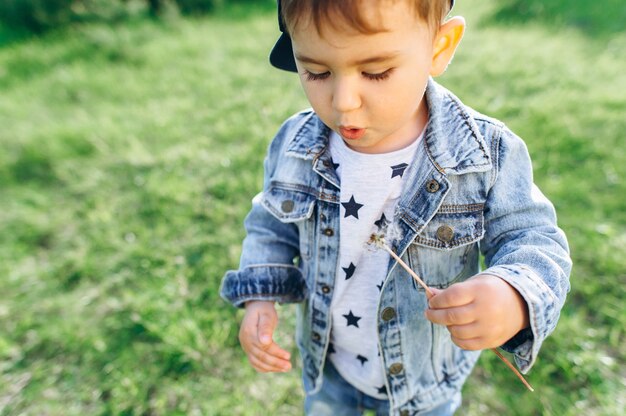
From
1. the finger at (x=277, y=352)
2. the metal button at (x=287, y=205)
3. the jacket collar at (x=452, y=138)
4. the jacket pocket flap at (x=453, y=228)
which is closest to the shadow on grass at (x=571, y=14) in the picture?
the jacket collar at (x=452, y=138)

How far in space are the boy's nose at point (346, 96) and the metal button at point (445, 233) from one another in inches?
15.8

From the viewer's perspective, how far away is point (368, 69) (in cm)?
102

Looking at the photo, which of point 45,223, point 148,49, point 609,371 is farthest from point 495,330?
point 148,49

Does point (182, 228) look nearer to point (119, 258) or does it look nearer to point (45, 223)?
point (119, 258)

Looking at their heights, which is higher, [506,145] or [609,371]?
[506,145]

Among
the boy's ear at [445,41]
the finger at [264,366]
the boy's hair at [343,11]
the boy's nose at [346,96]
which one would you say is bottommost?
the finger at [264,366]

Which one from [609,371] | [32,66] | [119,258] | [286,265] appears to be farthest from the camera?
[32,66]

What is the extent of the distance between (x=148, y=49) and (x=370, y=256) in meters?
4.73

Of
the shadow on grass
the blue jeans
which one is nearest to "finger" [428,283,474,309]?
the blue jeans

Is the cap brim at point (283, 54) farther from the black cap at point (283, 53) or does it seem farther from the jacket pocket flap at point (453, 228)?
the jacket pocket flap at point (453, 228)

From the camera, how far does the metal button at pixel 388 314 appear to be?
1308 millimetres

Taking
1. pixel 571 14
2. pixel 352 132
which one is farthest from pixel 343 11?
pixel 571 14

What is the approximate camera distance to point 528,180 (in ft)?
3.84

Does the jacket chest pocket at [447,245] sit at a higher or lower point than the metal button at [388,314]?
higher
